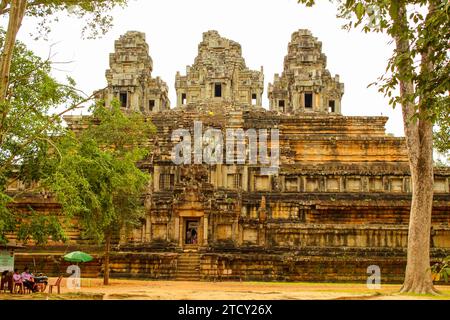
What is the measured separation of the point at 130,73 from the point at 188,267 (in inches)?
1541

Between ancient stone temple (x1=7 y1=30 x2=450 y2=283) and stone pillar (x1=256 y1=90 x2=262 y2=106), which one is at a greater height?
stone pillar (x1=256 y1=90 x2=262 y2=106)

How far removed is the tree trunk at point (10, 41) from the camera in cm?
1750

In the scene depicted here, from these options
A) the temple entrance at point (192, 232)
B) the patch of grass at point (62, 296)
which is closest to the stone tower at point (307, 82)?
the temple entrance at point (192, 232)

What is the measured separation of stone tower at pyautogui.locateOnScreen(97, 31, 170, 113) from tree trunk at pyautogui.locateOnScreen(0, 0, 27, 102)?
45047mm

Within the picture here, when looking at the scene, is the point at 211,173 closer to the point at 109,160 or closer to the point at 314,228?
the point at 314,228

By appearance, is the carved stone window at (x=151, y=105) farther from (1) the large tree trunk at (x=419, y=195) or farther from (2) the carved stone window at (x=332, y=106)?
(1) the large tree trunk at (x=419, y=195)

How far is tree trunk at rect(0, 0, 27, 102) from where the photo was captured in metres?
17.5

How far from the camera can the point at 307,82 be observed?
62188 mm

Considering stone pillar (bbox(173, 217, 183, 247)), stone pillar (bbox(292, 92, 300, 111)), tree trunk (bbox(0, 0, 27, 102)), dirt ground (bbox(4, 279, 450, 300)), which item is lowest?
dirt ground (bbox(4, 279, 450, 300))

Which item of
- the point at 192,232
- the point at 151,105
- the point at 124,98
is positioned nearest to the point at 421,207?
the point at 192,232

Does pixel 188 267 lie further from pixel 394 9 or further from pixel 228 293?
pixel 394 9

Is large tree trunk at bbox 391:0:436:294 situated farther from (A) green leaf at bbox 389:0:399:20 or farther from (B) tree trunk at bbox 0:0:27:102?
(B) tree trunk at bbox 0:0:27:102

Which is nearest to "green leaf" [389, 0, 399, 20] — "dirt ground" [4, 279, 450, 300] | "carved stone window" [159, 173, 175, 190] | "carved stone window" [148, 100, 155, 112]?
"dirt ground" [4, 279, 450, 300]

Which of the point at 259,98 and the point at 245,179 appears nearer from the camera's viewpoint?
the point at 245,179
